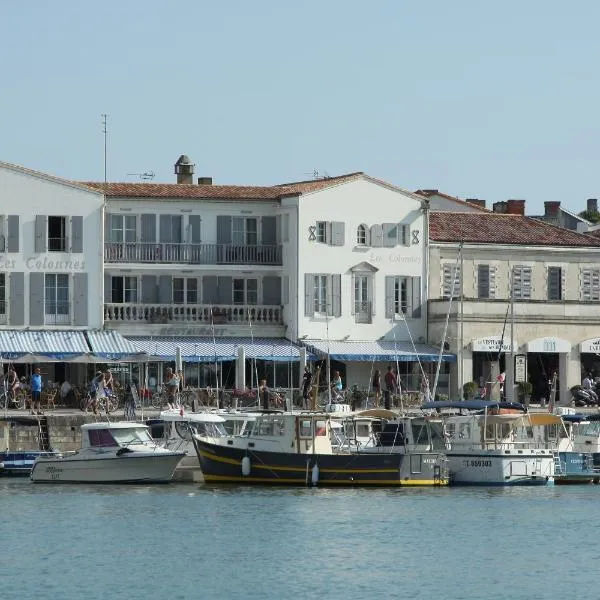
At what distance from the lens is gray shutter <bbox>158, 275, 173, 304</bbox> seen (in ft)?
303

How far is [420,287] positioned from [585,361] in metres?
8.34

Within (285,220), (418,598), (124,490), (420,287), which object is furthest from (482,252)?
(418,598)

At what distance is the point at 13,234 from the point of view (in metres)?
89.4

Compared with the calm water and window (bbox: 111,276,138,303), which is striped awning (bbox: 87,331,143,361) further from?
the calm water

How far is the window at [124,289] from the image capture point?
91.9 meters

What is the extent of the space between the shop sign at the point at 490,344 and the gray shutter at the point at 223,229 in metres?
11.7

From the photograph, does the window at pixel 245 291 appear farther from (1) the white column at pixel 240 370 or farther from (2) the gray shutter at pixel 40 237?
(2) the gray shutter at pixel 40 237

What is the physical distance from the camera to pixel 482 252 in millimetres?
96375

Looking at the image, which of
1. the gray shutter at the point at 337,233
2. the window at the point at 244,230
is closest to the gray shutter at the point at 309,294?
the gray shutter at the point at 337,233

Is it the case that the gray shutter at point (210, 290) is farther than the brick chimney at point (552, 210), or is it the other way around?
the brick chimney at point (552, 210)

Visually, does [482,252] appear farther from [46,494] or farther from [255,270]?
[46,494]

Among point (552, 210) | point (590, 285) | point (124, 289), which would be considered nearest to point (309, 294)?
point (124, 289)

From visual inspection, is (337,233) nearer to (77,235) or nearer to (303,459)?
(77,235)

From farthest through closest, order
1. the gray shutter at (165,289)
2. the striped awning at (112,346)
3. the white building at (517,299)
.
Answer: the white building at (517,299)
the gray shutter at (165,289)
the striped awning at (112,346)
